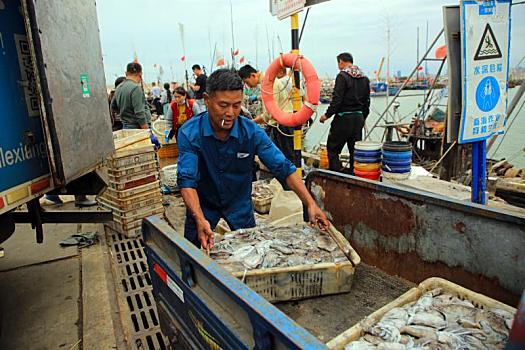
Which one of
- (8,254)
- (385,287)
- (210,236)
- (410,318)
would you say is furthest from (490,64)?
(8,254)

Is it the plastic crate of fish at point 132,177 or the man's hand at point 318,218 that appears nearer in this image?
the man's hand at point 318,218

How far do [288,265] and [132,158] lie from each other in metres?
2.78

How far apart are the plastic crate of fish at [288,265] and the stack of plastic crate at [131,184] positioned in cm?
226

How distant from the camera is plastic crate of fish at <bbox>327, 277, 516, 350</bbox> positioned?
1.45 m

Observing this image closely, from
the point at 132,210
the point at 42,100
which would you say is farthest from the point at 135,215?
the point at 42,100

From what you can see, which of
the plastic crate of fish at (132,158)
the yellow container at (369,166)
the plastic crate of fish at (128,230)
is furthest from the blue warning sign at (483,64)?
the plastic crate of fish at (128,230)

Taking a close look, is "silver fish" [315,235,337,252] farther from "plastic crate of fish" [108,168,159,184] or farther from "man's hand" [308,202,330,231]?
"plastic crate of fish" [108,168,159,184]

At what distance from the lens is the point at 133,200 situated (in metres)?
4.32

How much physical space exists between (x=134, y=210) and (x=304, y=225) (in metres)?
2.54

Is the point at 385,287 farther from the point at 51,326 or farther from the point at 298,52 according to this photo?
the point at 298,52

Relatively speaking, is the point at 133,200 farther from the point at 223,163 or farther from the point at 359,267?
the point at 359,267

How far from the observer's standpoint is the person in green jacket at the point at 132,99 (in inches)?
212

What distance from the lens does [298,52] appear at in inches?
175

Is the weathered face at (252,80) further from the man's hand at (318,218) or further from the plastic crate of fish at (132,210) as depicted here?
the man's hand at (318,218)
